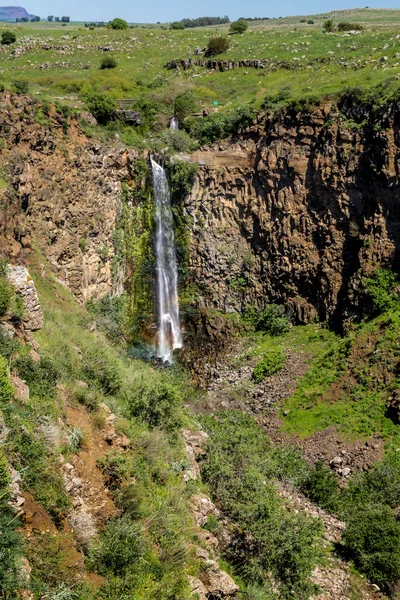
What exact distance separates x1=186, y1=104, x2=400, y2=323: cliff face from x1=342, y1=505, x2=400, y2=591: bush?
38.0ft

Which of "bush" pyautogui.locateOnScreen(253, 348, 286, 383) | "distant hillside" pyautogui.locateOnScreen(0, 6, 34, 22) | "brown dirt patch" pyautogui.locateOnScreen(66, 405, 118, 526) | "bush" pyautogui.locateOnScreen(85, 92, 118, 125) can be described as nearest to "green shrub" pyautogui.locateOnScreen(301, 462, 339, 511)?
"bush" pyautogui.locateOnScreen(253, 348, 286, 383)

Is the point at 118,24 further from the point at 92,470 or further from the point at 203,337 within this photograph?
the point at 92,470

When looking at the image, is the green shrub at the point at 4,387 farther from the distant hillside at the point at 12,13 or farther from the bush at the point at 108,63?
the distant hillside at the point at 12,13

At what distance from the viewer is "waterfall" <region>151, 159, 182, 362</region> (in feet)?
96.4

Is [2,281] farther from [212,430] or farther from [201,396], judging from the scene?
[201,396]

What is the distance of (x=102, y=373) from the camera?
1466 centimetres

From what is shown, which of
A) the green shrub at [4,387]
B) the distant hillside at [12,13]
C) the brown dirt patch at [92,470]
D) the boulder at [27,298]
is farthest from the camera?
the distant hillside at [12,13]

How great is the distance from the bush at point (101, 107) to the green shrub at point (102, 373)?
64.8 feet

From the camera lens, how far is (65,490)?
8.91m

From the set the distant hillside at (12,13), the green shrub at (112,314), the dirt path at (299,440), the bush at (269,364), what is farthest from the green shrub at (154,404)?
the distant hillside at (12,13)

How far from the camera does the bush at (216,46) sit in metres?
47.2

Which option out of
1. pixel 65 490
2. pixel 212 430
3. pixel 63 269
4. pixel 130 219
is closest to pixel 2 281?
pixel 65 490

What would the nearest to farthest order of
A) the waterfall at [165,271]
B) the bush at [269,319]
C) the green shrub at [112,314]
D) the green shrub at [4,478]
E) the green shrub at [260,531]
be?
the green shrub at [4,478] → the green shrub at [260,531] → the green shrub at [112,314] → the bush at [269,319] → the waterfall at [165,271]

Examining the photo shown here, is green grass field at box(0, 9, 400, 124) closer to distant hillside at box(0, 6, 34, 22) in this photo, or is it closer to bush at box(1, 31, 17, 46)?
bush at box(1, 31, 17, 46)
